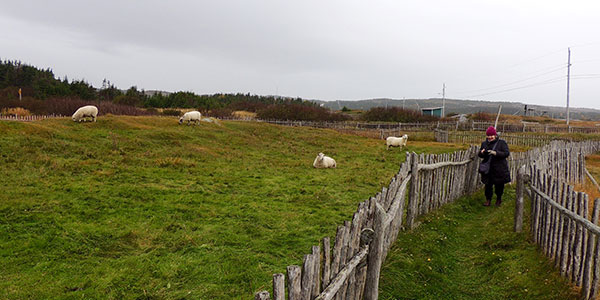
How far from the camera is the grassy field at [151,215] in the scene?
548 centimetres

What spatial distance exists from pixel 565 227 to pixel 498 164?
4930mm

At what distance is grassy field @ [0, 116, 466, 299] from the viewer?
18.0 feet

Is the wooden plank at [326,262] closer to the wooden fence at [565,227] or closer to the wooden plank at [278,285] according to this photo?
the wooden plank at [278,285]

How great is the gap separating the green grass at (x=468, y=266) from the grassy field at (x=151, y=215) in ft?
6.20

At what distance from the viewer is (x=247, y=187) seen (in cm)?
1214

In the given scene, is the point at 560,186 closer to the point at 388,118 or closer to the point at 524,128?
the point at 524,128

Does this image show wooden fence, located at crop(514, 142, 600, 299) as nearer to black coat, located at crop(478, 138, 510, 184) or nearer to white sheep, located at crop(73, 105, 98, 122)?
black coat, located at crop(478, 138, 510, 184)

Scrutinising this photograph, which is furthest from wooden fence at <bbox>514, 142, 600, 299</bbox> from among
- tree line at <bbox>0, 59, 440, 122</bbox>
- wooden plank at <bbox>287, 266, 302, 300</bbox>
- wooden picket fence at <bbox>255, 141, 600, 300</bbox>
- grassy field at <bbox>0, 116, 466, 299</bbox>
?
tree line at <bbox>0, 59, 440, 122</bbox>

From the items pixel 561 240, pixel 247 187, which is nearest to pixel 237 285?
pixel 561 240

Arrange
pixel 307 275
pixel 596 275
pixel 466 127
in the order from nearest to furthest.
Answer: pixel 307 275 → pixel 596 275 → pixel 466 127

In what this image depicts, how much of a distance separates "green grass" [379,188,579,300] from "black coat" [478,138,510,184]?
1661 mm

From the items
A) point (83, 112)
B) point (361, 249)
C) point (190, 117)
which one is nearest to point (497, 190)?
point (361, 249)

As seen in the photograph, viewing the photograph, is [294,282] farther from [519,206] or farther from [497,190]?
[497,190]

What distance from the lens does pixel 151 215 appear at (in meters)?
8.51
